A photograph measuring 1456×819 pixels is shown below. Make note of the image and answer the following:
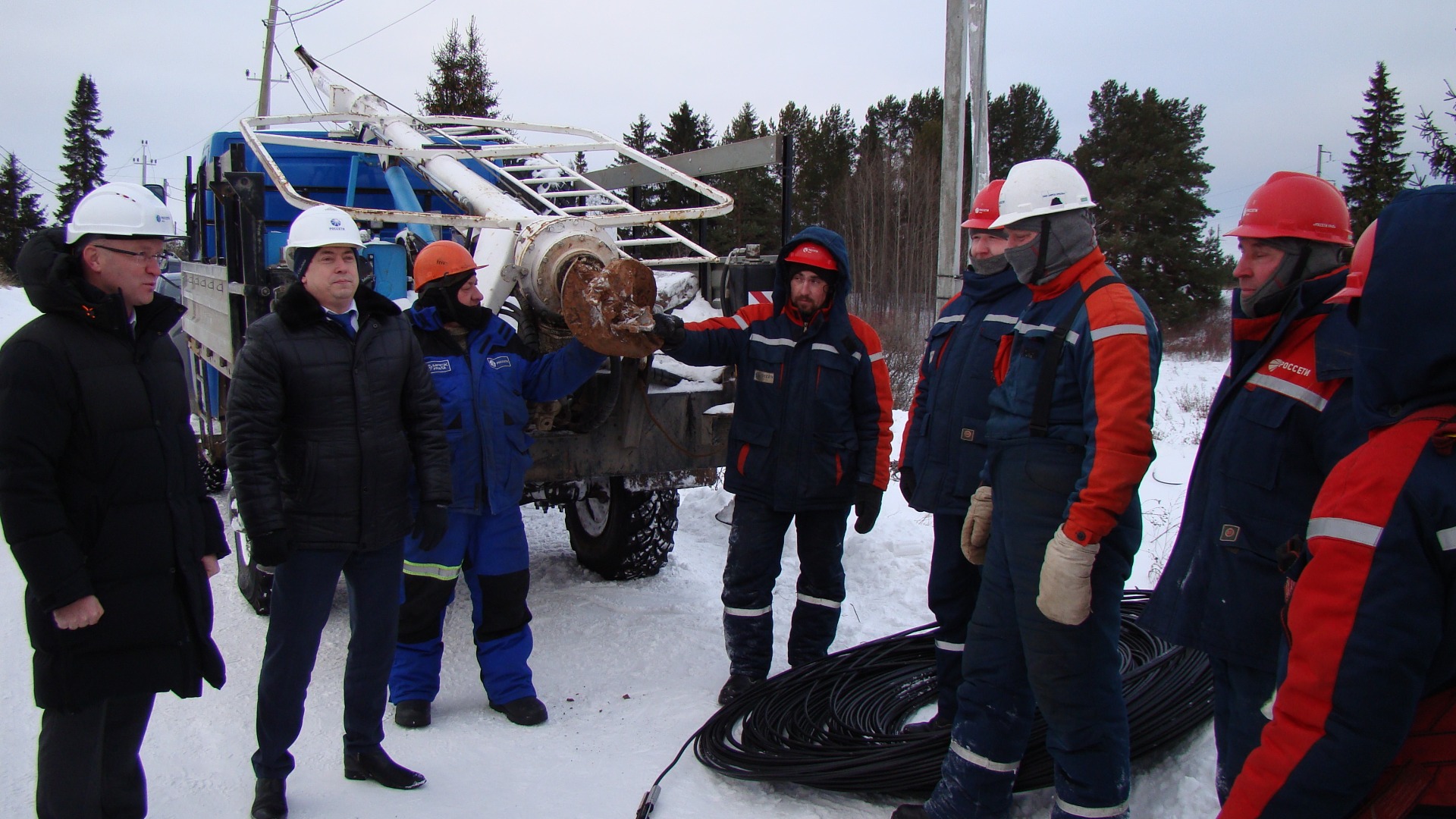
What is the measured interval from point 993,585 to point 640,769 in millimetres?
1423

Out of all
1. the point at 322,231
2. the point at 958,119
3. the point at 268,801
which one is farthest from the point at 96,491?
the point at 958,119

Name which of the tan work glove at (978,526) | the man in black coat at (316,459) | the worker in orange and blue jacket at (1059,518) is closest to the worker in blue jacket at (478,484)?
the man in black coat at (316,459)

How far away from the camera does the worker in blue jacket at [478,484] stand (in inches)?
143

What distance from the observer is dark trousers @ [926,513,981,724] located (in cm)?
324

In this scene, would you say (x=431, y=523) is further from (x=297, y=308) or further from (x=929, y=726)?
(x=929, y=726)

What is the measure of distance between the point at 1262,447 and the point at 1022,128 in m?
36.6

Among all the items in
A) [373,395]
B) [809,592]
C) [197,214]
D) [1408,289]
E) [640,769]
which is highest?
[197,214]

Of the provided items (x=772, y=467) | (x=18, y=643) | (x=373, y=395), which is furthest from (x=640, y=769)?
(x=18, y=643)

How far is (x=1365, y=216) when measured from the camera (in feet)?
70.5

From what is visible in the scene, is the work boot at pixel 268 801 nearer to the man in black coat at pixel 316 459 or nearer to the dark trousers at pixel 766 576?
the man in black coat at pixel 316 459

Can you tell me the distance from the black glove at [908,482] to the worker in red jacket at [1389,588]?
2.03 metres

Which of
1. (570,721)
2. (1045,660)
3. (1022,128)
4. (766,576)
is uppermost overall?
(1022,128)

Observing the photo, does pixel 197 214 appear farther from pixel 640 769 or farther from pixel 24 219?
pixel 24 219

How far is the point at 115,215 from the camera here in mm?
2406
